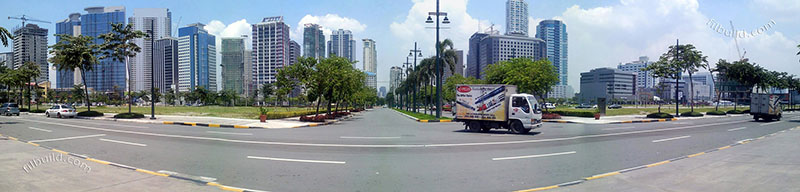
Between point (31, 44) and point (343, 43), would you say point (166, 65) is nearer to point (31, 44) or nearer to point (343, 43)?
point (343, 43)

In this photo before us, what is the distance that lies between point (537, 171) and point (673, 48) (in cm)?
4050

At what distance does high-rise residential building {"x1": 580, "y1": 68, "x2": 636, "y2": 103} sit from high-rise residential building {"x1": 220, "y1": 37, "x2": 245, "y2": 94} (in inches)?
6275

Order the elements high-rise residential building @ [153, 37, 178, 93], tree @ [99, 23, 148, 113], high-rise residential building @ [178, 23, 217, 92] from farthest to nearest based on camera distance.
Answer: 1. high-rise residential building @ [178, 23, 217, 92]
2. high-rise residential building @ [153, 37, 178, 93]
3. tree @ [99, 23, 148, 113]

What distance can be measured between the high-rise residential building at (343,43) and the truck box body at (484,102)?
491 ft

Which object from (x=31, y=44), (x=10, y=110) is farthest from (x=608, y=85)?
(x=31, y=44)

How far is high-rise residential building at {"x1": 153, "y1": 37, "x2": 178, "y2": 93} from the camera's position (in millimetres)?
171250

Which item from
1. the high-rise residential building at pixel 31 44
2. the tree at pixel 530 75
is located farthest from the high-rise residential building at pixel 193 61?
the tree at pixel 530 75

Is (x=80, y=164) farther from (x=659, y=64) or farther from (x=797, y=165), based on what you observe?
(x=659, y=64)

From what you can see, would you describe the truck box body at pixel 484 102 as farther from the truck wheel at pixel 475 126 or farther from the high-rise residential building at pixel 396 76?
the high-rise residential building at pixel 396 76

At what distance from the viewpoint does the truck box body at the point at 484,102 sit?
1892 cm

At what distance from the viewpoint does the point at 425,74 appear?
55.3 metres

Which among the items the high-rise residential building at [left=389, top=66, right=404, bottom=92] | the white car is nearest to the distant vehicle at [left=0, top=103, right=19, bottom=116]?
the white car

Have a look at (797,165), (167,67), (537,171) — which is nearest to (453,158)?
(537,171)

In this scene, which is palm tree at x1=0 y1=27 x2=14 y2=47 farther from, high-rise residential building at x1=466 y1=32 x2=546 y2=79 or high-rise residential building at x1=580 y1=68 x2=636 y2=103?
high-rise residential building at x1=580 y1=68 x2=636 y2=103
